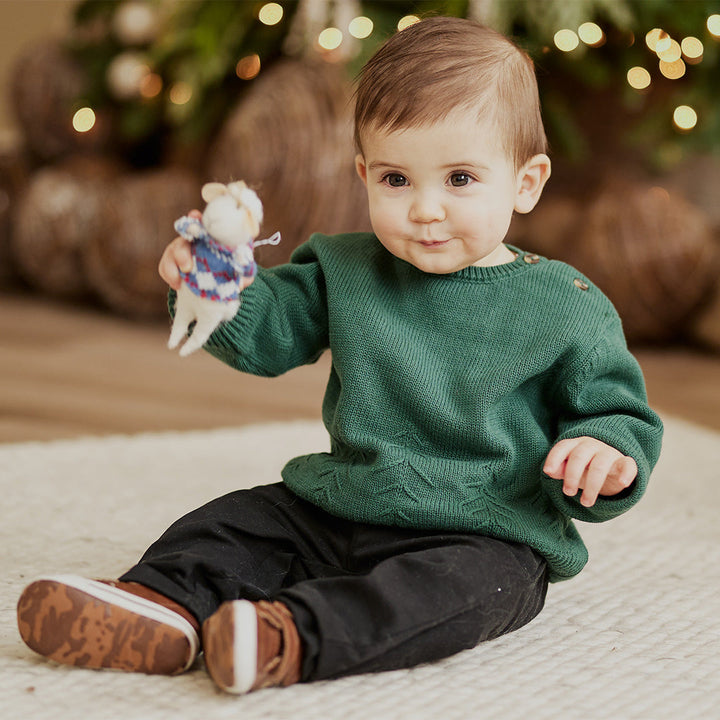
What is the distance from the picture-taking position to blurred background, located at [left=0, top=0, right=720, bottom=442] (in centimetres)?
183

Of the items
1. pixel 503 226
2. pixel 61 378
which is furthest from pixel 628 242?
pixel 503 226

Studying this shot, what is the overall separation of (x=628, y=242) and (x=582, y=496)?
1353 millimetres

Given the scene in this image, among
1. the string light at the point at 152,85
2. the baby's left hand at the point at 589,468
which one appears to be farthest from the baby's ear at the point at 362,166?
the string light at the point at 152,85

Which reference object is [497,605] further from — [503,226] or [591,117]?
[591,117]

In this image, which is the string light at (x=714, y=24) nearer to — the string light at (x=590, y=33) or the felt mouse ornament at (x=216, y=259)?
the string light at (x=590, y=33)

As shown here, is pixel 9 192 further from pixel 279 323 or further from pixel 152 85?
pixel 279 323

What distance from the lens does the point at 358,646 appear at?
0.64m

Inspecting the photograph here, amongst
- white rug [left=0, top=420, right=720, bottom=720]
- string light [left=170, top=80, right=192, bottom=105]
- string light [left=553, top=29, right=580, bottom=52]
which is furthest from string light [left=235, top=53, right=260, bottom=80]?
white rug [left=0, top=420, right=720, bottom=720]

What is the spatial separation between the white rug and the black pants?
0.08 ft

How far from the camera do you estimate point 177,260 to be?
72cm

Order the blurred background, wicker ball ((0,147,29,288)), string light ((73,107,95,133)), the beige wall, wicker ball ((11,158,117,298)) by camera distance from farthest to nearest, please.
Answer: the beige wall < wicker ball ((0,147,29,288)) < string light ((73,107,95,133)) < wicker ball ((11,158,117,298)) < the blurred background

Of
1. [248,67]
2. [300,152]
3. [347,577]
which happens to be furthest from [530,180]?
[248,67]

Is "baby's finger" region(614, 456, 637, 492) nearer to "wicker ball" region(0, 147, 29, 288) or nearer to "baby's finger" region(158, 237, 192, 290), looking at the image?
"baby's finger" region(158, 237, 192, 290)

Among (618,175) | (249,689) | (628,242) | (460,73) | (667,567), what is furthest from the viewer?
(618,175)
